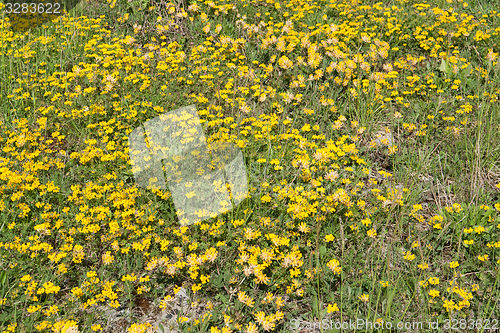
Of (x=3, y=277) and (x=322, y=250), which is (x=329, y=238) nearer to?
(x=322, y=250)

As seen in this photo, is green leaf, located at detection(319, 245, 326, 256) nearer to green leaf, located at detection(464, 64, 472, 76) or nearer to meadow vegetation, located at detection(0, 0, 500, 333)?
meadow vegetation, located at detection(0, 0, 500, 333)

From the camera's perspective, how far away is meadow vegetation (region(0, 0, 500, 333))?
3.18 meters

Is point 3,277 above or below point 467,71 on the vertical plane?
below

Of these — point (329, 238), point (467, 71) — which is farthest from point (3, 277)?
point (467, 71)

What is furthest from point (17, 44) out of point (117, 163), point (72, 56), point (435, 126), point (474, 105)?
point (474, 105)

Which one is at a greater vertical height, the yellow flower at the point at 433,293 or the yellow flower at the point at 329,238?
the yellow flower at the point at 433,293

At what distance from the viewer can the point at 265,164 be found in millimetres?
4180

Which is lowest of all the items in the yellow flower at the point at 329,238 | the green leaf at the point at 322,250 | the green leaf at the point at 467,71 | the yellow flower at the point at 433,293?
the green leaf at the point at 322,250

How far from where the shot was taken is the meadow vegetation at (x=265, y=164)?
318 centimetres

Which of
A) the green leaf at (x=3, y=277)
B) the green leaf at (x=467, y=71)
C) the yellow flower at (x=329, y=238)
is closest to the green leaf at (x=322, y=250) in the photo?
the yellow flower at (x=329, y=238)

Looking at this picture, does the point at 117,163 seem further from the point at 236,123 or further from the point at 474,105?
the point at 474,105

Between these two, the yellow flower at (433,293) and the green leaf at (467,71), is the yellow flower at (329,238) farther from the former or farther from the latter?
the green leaf at (467,71)

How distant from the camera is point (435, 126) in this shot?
4508mm

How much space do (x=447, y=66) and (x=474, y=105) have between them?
2.10 ft
